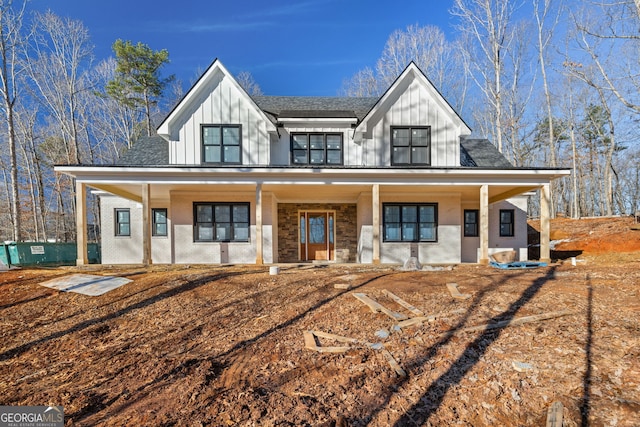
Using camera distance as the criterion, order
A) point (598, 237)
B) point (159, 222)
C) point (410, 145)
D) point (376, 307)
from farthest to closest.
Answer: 1. point (598, 237)
2. point (159, 222)
3. point (410, 145)
4. point (376, 307)

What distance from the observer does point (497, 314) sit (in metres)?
5.05

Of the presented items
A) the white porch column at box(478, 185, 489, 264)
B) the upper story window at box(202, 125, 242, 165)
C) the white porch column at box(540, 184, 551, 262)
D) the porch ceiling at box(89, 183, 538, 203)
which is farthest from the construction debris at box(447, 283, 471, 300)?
the upper story window at box(202, 125, 242, 165)

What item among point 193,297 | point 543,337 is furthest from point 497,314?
point 193,297

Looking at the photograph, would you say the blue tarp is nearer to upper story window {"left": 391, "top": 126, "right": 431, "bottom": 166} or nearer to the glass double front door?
upper story window {"left": 391, "top": 126, "right": 431, "bottom": 166}

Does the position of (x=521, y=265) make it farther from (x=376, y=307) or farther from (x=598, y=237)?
(x=598, y=237)

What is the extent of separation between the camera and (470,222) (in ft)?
43.5

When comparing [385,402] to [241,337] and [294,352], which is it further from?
[241,337]

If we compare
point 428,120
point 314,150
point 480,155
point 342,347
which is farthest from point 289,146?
point 342,347

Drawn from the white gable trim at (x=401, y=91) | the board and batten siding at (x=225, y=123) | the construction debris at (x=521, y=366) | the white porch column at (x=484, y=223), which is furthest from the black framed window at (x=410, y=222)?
the construction debris at (x=521, y=366)

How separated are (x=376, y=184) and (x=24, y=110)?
102 ft

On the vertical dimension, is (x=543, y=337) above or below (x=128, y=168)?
below

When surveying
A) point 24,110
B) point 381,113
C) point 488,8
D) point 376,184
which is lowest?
point 376,184

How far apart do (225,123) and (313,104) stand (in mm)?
4882

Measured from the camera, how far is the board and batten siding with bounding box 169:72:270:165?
37.0 ft
